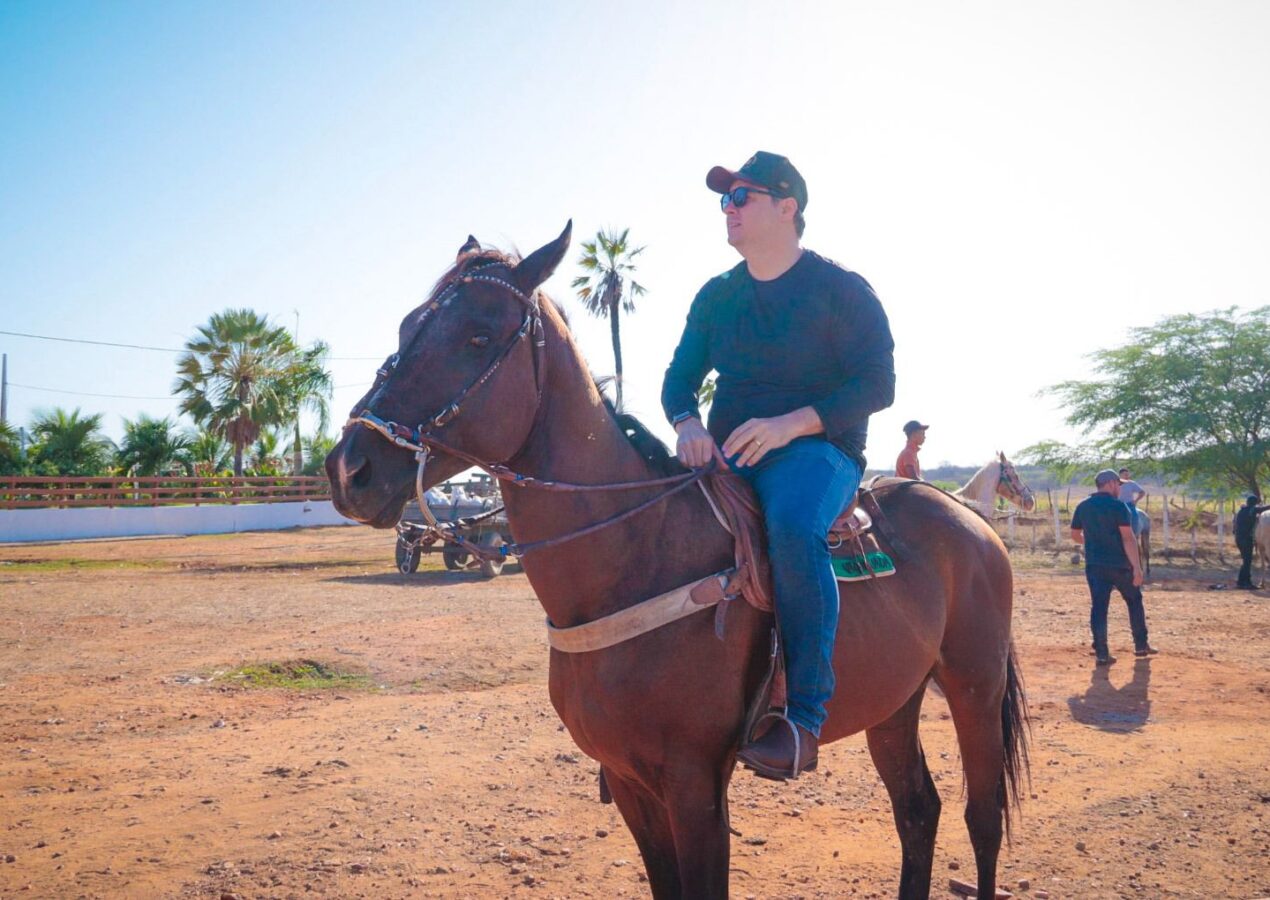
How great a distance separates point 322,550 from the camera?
2406cm

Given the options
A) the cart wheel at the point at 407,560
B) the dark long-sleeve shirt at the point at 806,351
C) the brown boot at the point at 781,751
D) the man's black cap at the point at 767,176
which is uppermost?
the man's black cap at the point at 767,176

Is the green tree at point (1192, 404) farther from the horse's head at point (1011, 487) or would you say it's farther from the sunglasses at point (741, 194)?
the sunglasses at point (741, 194)

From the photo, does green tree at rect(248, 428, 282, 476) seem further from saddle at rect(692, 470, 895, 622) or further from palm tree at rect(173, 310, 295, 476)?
saddle at rect(692, 470, 895, 622)

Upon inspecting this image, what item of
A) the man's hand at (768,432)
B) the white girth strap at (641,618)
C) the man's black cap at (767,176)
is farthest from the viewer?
the man's black cap at (767,176)

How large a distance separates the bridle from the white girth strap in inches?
10.9

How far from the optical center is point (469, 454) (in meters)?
2.48

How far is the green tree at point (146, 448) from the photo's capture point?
106 ft

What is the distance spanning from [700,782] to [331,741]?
4.73 metres

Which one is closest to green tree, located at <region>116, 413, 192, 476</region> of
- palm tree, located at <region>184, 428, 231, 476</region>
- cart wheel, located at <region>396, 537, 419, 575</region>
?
palm tree, located at <region>184, 428, 231, 476</region>

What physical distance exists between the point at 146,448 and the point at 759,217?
115ft

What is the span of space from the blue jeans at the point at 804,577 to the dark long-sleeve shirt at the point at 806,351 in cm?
21

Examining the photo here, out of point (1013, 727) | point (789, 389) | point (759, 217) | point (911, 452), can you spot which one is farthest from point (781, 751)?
point (911, 452)

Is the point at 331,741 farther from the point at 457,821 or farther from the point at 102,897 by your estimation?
the point at 102,897

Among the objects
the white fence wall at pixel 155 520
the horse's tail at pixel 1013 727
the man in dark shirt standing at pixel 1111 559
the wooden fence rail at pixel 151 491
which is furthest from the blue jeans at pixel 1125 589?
the wooden fence rail at pixel 151 491
